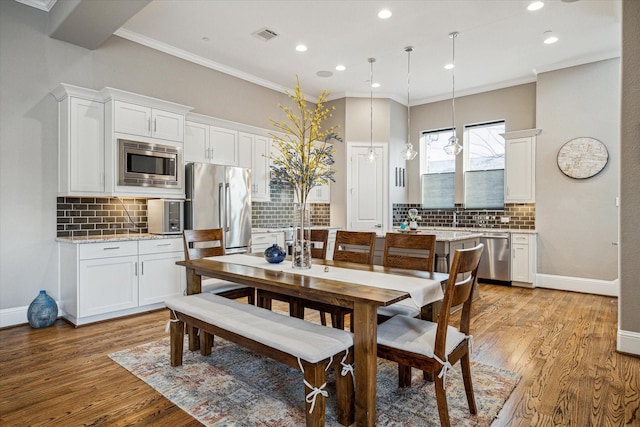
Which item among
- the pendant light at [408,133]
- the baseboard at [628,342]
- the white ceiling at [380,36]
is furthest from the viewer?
the pendant light at [408,133]

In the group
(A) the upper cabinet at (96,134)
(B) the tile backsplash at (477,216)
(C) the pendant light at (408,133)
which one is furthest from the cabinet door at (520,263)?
(A) the upper cabinet at (96,134)

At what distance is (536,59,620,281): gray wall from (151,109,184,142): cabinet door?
208 inches

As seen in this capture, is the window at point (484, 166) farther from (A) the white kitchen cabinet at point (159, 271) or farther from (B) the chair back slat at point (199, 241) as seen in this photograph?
(A) the white kitchen cabinet at point (159, 271)

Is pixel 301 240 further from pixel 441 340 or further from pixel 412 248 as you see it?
pixel 441 340

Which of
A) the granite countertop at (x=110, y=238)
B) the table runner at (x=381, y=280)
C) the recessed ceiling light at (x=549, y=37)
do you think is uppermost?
the recessed ceiling light at (x=549, y=37)

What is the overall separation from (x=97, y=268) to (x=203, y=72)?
307cm

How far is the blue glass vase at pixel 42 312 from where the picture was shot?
357 cm

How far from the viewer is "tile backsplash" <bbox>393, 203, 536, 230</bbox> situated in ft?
19.6

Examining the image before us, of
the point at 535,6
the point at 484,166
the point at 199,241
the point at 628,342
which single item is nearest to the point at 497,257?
the point at 484,166

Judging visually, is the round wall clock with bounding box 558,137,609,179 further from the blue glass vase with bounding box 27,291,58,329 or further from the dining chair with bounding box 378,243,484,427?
the blue glass vase with bounding box 27,291,58,329

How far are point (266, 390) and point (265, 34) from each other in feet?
13.0

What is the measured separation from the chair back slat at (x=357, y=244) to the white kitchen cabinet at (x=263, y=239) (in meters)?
2.09

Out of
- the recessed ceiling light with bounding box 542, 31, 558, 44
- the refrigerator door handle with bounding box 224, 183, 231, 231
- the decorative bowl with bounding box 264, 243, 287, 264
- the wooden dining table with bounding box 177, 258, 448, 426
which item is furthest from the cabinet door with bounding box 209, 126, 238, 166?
the recessed ceiling light with bounding box 542, 31, 558, 44

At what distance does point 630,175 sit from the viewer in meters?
3.00
